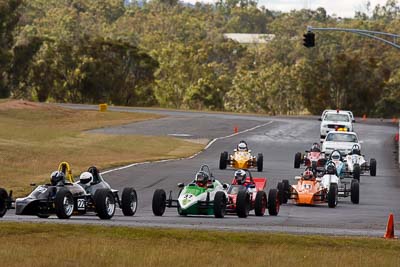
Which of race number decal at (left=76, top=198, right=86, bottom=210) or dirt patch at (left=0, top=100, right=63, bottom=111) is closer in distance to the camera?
race number decal at (left=76, top=198, right=86, bottom=210)

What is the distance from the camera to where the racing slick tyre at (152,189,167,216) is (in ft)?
92.2

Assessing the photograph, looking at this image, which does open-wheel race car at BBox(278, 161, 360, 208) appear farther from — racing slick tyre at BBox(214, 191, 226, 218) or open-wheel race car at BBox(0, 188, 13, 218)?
open-wheel race car at BBox(0, 188, 13, 218)

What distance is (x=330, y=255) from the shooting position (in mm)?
19703

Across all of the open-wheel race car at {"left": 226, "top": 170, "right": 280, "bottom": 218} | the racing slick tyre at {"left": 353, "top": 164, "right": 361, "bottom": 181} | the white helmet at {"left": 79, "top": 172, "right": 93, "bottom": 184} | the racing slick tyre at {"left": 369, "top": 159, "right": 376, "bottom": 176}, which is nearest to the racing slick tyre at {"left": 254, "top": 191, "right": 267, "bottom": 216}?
the open-wheel race car at {"left": 226, "top": 170, "right": 280, "bottom": 218}

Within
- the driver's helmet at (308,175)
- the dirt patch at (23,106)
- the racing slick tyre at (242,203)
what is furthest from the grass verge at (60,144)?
the racing slick tyre at (242,203)

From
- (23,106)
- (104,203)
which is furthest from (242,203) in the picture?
(23,106)

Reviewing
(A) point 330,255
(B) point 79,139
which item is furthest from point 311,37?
(A) point 330,255

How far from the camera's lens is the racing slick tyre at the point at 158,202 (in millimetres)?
28109

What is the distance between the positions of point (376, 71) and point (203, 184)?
336 ft

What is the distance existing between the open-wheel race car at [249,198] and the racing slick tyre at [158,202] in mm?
1795

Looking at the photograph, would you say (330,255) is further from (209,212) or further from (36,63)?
(36,63)

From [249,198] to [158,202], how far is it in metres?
2.47

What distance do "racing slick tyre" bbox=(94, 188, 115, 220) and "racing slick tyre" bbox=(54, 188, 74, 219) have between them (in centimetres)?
69

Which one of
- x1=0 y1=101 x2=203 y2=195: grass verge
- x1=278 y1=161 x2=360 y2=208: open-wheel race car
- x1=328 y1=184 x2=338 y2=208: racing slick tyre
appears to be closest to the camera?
x1=328 y1=184 x2=338 y2=208: racing slick tyre
